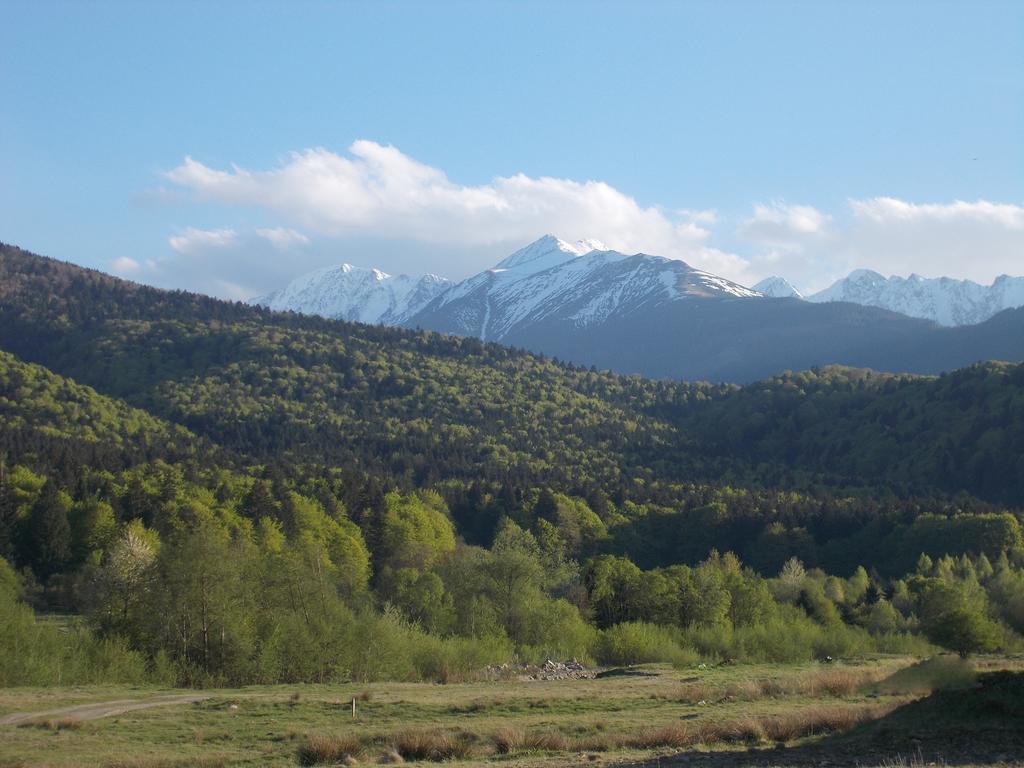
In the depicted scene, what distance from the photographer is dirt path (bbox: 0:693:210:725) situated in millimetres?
37875

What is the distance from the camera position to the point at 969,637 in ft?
233

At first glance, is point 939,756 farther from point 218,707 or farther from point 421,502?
point 421,502

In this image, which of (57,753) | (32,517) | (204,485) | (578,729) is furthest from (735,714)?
(204,485)

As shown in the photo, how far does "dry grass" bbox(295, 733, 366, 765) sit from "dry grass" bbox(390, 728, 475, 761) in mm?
1326

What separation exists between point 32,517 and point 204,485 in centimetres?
3524

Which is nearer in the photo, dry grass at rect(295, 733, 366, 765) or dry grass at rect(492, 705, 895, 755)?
dry grass at rect(295, 733, 366, 765)

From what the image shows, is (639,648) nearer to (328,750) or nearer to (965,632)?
(965,632)

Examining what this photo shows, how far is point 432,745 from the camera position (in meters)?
31.8

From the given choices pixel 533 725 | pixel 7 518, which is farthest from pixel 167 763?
pixel 7 518

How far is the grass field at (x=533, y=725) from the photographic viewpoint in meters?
29.1

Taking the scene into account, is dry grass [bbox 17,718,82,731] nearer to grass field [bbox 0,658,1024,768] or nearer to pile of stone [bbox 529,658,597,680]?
grass field [bbox 0,658,1024,768]

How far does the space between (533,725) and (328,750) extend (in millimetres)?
8768

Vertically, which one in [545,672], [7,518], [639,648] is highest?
[545,672]

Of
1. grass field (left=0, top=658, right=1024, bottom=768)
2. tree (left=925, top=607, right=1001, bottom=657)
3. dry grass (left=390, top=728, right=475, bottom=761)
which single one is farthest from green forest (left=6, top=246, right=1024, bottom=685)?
dry grass (left=390, top=728, right=475, bottom=761)
